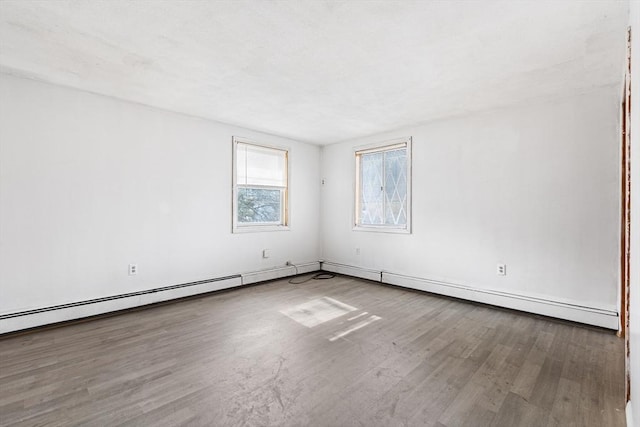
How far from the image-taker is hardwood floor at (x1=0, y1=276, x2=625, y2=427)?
1801mm

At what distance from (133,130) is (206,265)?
2.00m

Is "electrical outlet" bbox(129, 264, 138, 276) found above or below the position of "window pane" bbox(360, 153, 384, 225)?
below

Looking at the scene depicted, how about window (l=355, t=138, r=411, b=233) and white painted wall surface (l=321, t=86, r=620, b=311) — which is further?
window (l=355, t=138, r=411, b=233)

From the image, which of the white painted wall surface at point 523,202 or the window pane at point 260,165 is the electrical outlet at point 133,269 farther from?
the white painted wall surface at point 523,202

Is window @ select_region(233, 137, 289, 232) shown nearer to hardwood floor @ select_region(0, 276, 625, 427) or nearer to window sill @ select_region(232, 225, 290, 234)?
window sill @ select_region(232, 225, 290, 234)

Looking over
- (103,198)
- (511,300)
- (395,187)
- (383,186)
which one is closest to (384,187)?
(383,186)

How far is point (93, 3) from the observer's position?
193cm

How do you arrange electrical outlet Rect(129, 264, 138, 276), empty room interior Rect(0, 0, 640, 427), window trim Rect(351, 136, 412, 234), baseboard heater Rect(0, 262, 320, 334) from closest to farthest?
empty room interior Rect(0, 0, 640, 427), baseboard heater Rect(0, 262, 320, 334), electrical outlet Rect(129, 264, 138, 276), window trim Rect(351, 136, 412, 234)

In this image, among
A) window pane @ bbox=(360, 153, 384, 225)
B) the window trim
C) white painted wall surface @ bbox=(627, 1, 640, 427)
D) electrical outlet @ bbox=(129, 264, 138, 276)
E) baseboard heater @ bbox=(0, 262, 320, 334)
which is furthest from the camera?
window pane @ bbox=(360, 153, 384, 225)

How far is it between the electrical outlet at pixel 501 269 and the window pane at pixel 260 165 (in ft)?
11.5

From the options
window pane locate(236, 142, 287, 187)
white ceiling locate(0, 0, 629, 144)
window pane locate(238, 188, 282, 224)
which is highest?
white ceiling locate(0, 0, 629, 144)

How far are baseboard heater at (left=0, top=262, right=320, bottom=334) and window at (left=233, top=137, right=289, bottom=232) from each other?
2.62ft

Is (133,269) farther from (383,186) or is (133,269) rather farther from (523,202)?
(523,202)

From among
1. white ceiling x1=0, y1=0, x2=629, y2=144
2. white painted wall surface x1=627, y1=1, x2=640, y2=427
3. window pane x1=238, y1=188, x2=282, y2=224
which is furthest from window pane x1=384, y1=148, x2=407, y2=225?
white painted wall surface x1=627, y1=1, x2=640, y2=427
